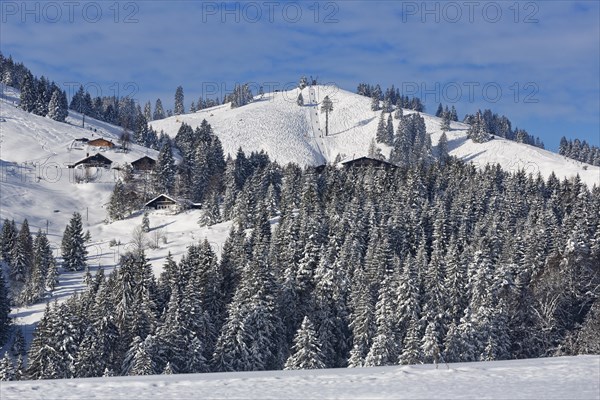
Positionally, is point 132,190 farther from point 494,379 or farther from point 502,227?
point 494,379

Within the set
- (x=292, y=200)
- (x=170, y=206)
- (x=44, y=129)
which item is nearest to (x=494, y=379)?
(x=292, y=200)

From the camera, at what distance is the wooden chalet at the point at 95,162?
127 m

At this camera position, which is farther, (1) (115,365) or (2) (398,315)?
(2) (398,315)

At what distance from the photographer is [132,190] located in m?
110

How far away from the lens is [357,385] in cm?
1318

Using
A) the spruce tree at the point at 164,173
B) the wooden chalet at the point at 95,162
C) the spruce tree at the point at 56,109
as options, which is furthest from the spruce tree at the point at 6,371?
the spruce tree at the point at 56,109

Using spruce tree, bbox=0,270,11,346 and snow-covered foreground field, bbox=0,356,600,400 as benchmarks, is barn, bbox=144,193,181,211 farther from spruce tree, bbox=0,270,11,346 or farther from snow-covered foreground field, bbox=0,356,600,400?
snow-covered foreground field, bbox=0,356,600,400

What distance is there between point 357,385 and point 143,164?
382 feet

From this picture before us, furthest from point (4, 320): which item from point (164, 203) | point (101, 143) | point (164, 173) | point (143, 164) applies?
point (101, 143)

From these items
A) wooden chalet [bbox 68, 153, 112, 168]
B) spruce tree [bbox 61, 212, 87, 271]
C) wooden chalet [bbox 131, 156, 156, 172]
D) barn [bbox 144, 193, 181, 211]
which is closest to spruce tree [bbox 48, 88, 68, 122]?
wooden chalet [bbox 68, 153, 112, 168]

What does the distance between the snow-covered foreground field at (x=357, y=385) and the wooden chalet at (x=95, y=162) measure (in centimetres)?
11997

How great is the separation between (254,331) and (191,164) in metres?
75.8

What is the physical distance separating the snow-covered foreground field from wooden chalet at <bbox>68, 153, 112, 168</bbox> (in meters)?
120

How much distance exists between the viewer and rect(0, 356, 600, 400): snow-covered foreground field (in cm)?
1233
